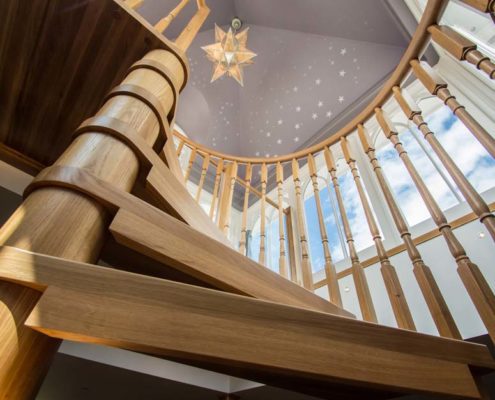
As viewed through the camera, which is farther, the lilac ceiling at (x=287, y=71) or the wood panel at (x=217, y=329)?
the lilac ceiling at (x=287, y=71)

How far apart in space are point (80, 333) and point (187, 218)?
502 millimetres

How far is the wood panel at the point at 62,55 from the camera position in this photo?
3.27 feet

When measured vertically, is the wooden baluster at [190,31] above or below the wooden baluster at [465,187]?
above

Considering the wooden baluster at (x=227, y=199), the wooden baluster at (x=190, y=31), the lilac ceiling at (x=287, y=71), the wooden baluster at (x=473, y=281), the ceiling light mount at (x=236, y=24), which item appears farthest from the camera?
the ceiling light mount at (x=236, y=24)

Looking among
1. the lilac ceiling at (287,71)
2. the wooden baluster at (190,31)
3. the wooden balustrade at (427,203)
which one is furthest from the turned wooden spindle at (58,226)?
the lilac ceiling at (287,71)

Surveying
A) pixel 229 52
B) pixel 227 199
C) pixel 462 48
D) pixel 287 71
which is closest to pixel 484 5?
pixel 462 48

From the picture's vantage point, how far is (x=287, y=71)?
455 centimetres

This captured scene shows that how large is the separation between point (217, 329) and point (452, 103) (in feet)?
4.00

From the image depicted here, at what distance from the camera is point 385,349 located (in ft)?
2.11

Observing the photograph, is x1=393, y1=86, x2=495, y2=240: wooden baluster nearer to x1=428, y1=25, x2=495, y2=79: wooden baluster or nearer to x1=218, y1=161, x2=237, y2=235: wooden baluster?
x1=428, y1=25, x2=495, y2=79: wooden baluster

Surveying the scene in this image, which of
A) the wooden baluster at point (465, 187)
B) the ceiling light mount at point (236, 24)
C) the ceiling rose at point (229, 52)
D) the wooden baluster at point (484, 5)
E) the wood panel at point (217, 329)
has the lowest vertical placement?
the wood panel at point (217, 329)

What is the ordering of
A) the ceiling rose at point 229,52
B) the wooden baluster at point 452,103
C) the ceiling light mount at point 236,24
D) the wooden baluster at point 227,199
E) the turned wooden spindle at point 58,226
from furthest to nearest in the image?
the ceiling light mount at point 236,24, the ceiling rose at point 229,52, the wooden baluster at point 227,199, the wooden baluster at point 452,103, the turned wooden spindle at point 58,226

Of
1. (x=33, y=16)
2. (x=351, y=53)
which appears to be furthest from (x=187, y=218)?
(x=351, y=53)

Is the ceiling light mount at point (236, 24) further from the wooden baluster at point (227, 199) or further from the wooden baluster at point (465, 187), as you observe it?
the wooden baluster at point (465, 187)
